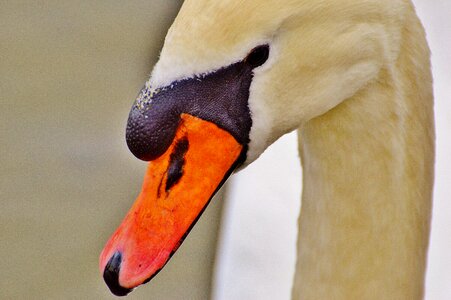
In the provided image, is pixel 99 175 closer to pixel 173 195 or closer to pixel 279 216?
pixel 279 216

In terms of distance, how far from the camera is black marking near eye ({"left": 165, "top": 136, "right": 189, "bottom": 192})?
1153 millimetres

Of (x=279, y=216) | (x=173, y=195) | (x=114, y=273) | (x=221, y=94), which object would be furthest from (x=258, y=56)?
(x=279, y=216)

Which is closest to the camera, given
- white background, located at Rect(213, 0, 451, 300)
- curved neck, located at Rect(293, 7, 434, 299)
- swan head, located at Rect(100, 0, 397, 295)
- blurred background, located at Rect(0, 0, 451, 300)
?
swan head, located at Rect(100, 0, 397, 295)

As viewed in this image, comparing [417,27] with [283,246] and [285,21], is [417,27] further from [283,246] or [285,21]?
[283,246]

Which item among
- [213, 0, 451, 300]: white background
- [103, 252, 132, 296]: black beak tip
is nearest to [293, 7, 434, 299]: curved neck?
[103, 252, 132, 296]: black beak tip

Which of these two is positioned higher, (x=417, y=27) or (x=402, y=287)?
(x=417, y=27)

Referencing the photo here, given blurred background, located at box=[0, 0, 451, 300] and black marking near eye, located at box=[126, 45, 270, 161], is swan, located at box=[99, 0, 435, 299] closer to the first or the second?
black marking near eye, located at box=[126, 45, 270, 161]

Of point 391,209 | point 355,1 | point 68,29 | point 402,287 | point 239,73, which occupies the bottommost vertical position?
point 402,287

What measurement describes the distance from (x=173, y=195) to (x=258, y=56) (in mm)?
202

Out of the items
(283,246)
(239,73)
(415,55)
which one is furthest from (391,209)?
(283,246)

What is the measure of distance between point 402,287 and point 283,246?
95cm

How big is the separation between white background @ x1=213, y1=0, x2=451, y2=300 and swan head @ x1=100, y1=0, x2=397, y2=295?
1.07 metres

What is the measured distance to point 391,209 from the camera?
4.36ft

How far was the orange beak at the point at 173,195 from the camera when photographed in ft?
3.80
